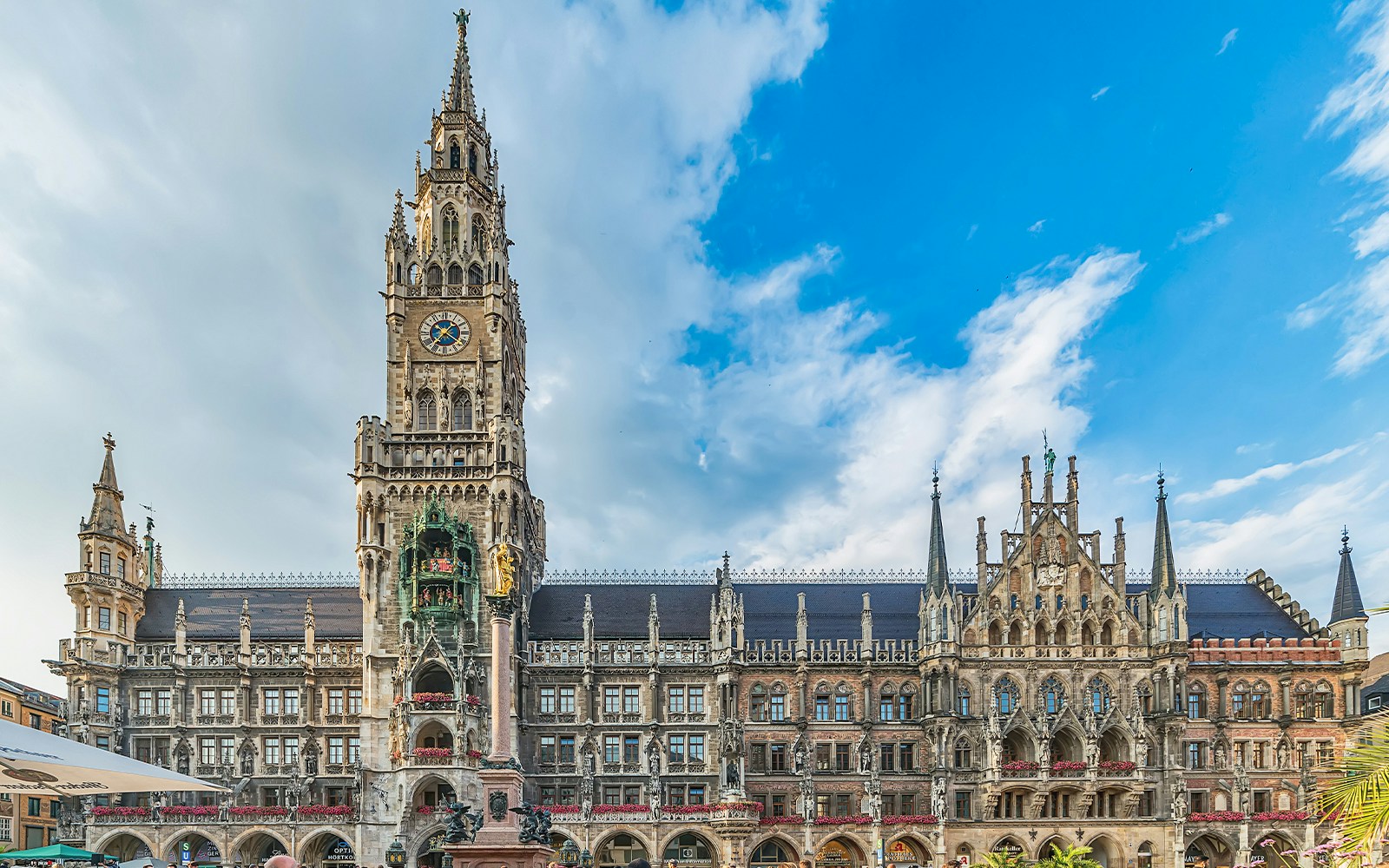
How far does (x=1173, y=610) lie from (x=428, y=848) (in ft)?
174

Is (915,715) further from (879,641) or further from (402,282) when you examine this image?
(402,282)

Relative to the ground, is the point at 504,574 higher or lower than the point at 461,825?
higher

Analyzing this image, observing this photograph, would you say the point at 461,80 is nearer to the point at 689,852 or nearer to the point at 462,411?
the point at 462,411

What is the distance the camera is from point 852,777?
222ft

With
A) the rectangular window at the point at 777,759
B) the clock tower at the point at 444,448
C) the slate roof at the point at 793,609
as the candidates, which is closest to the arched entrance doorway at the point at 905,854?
the rectangular window at the point at 777,759

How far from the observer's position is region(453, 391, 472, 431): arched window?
230 feet

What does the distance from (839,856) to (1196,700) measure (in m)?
28.2

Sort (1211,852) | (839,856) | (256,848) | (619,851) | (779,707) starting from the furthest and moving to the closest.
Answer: (779,707), (1211,852), (839,856), (619,851), (256,848)

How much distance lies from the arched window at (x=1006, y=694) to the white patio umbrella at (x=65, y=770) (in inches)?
2255

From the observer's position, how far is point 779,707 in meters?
69.3

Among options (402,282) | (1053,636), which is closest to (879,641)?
(1053,636)

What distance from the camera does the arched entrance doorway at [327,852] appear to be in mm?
62375

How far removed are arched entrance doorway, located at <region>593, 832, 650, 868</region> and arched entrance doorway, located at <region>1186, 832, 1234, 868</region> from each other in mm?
36686

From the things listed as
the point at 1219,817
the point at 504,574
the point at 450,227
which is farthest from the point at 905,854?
the point at 450,227
